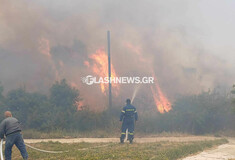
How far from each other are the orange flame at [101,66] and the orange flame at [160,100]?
3440mm

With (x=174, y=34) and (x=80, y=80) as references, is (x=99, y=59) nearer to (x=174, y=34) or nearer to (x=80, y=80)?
(x=80, y=80)

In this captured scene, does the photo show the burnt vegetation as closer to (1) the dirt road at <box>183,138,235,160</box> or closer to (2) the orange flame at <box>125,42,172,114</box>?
(2) the orange flame at <box>125,42,172,114</box>

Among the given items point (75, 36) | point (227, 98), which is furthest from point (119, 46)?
point (227, 98)

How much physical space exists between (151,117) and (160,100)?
13.1 feet

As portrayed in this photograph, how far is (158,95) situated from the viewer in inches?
900

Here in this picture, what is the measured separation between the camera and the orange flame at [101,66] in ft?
77.6

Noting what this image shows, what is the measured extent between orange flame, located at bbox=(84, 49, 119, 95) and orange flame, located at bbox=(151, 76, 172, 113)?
3.44 meters

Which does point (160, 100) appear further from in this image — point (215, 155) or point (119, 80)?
point (215, 155)

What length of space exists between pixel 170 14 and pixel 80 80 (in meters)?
11.3

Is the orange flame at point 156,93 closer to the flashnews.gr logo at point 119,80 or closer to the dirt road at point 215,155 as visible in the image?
the flashnews.gr logo at point 119,80

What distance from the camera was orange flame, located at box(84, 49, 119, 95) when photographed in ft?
77.6

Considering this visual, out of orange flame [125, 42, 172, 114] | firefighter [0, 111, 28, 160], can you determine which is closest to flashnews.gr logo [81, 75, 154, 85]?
orange flame [125, 42, 172, 114]

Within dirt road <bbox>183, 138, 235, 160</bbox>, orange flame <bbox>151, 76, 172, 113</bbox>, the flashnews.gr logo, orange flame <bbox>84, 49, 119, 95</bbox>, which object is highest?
orange flame <bbox>84, 49, 119, 95</bbox>

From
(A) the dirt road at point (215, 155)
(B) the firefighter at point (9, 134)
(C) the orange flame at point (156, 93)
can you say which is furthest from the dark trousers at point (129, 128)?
(C) the orange flame at point (156, 93)
